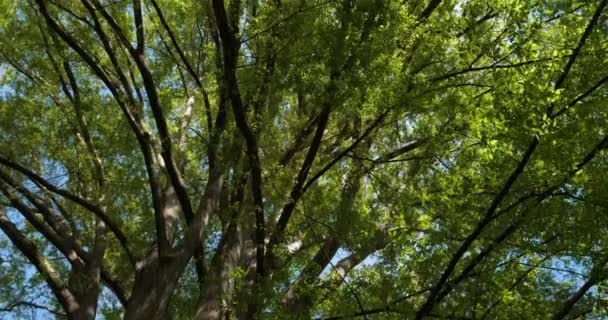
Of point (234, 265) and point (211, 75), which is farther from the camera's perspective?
point (211, 75)

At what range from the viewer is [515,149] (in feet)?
16.0

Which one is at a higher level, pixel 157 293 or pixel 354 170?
pixel 354 170

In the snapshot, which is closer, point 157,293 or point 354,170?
point 157,293

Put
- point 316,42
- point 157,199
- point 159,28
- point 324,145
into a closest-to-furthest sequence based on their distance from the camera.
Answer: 1. point 316,42
2. point 157,199
3. point 324,145
4. point 159,28

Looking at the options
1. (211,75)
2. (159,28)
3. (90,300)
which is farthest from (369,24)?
(159,28)

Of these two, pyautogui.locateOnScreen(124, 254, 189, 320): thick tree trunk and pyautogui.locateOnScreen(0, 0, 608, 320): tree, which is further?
pyautogui.locateOnScreen(124, 254, 189, 320): thick tree trunk

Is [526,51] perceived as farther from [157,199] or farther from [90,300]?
[90,300]

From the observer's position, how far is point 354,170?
6312mm

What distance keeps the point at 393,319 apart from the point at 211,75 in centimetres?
395

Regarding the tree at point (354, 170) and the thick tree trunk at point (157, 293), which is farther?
the thick tree trunk at point (157, 293)

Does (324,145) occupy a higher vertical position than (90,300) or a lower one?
higher

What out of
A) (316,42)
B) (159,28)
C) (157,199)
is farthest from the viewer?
(159,28)

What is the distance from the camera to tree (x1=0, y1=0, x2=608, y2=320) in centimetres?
452

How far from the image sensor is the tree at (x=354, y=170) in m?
4.52
